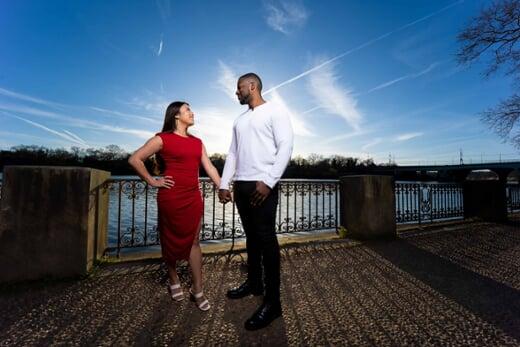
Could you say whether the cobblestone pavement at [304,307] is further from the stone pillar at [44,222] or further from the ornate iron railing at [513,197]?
the ornate iron railing at [513,197]

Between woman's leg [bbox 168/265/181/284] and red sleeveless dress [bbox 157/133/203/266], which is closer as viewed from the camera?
red sleeveless dress [bbox 157/133/203/266]

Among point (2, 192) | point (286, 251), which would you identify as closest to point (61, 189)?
point (2, 192)

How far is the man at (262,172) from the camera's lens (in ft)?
7.24

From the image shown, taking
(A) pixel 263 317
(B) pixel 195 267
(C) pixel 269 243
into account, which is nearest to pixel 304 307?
(A) pixel 263 317

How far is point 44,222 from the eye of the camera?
10.7 feet

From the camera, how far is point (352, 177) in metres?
5.85

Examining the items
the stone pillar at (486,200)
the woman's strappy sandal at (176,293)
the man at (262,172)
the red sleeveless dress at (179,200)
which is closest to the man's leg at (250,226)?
the man at (262,172)

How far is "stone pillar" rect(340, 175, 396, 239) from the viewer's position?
5.61 meters

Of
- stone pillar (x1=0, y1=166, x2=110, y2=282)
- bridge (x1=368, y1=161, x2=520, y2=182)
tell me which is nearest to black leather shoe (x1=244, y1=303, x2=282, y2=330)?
stone pillar (x1=0, y1=166, x2=110, y2=282)

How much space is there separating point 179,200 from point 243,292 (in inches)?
48.1

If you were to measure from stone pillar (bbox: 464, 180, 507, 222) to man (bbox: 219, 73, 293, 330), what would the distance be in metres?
9.27

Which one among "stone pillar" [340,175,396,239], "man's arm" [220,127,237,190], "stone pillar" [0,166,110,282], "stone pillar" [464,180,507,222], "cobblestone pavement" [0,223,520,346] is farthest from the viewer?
"stone pillar" [464,180,507,222]

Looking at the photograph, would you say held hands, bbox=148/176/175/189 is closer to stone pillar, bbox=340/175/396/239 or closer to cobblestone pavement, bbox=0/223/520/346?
cobblestone pavement, bbox=0/223/520/346

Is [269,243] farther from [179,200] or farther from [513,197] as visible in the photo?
[513,197]
